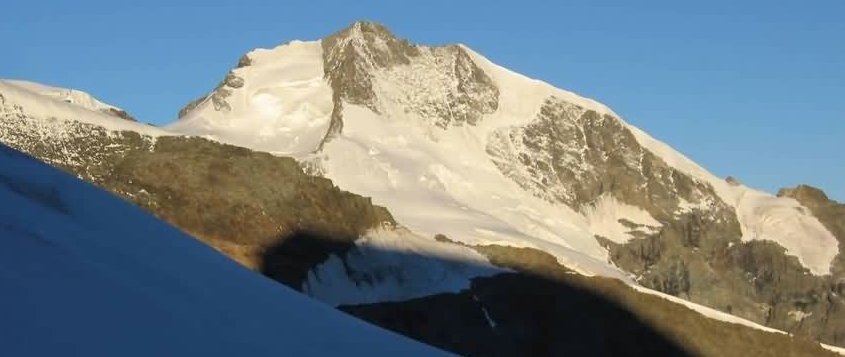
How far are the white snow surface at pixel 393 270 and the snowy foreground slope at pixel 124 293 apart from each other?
71.4 meters

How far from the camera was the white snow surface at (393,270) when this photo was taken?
99.0 metres

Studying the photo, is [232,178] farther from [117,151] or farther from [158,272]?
[158,272]

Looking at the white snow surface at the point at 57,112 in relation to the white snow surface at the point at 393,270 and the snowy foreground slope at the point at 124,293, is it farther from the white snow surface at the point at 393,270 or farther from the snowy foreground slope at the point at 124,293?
the snowy foreground slope at the point at 124,293

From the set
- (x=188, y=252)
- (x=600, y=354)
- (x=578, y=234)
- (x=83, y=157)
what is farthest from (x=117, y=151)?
(x=578, y=234)

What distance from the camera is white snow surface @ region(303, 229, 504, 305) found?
99000 mm

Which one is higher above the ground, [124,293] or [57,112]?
[57,112]

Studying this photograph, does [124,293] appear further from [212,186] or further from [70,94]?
[70,94]

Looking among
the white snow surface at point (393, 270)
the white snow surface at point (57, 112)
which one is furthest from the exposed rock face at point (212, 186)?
the white snow surface at point (393, 270)

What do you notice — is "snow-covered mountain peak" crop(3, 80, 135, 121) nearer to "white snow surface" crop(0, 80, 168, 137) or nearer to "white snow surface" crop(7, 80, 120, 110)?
"white snow surface" crop(7, 80, 120, 110)

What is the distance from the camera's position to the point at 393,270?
105625mm

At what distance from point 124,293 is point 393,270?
86351 millimetres

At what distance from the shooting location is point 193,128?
650ft

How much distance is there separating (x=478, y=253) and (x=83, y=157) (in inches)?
1365

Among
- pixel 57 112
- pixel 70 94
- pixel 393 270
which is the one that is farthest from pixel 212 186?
pixel 70 94
